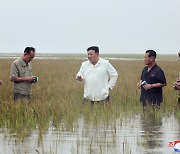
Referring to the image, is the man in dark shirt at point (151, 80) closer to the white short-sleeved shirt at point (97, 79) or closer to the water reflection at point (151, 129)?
the water reflection at point (151, 129)

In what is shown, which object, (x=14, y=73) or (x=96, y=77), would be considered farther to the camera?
(x=14, y=73)

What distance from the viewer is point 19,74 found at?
9.41m

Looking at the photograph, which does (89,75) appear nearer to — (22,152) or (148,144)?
(148,144)

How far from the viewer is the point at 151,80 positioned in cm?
948

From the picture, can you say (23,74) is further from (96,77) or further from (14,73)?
(96,77)

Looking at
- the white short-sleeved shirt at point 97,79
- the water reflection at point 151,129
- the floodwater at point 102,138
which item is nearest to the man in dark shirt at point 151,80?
the water reflection at point 151,129

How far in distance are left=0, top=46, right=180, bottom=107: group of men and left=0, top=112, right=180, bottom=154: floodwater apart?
52 centimetres

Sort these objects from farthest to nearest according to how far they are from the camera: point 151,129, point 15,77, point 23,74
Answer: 1. point 23,74
2. point 15,77
3. point 151,129

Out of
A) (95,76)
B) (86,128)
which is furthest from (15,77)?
(86,128)

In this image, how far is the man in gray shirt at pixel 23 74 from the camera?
9.34 m

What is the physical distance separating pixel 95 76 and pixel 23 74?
132 cm

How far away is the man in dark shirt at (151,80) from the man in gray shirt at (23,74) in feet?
6.57

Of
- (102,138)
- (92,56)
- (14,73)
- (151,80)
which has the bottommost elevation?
(102,138)

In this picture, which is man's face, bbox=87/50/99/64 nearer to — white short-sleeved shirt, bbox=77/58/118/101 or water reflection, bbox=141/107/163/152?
white short-sleeved shirt, bbox=77/58/118/101
